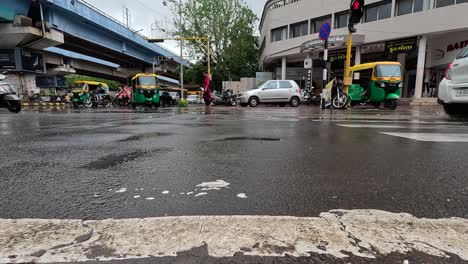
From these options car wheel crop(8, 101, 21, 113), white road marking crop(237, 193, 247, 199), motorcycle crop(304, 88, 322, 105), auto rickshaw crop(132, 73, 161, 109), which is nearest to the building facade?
motorcycle crop(304, 88, 322, 105)

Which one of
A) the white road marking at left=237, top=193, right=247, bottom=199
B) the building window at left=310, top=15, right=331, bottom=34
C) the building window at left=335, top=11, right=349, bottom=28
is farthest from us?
the building window at left=310, top=15, right=331, bottom=34

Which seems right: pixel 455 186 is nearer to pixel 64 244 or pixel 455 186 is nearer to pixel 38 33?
pixel 64 244

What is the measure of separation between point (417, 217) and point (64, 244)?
→ 2058 millimetres

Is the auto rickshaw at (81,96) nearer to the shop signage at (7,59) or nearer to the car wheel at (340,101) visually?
the shop signage at (7,59)

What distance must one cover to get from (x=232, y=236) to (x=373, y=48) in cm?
2895

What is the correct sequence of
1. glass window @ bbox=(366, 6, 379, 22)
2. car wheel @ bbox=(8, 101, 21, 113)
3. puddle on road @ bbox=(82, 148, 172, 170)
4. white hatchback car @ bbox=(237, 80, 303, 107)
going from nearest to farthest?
puddle on road @ bbox=(82, 148, 172, 170) → car wheel @ bbox=(8, 101, 21, 113) → white hatchback car @ bbox=(237, 80, 303, 107) → glass window @ bbox=(366, 6, 379, 22)

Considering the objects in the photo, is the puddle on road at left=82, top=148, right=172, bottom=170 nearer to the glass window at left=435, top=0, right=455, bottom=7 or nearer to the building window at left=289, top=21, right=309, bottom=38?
the glass window at left=435, top=0, right=455, bottom=7

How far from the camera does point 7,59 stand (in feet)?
84.5

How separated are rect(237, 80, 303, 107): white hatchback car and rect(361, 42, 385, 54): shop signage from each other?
1087cm

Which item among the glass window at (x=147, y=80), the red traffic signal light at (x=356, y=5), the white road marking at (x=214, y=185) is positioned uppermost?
the red traffic signal light at (x=356, y=5)

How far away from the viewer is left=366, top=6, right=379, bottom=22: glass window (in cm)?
2492

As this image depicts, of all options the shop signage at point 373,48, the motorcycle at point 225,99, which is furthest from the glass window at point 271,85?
the shop signage at point 373,48

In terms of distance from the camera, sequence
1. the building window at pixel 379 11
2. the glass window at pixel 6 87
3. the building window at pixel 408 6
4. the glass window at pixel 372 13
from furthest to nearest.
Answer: the glass window at pixel 372 13 < the building window at pixel 379 11 < the building window at pixel 408 6 < the glass window at pixel 6 87

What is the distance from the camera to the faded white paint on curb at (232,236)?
1464mm
